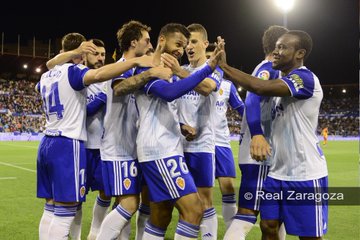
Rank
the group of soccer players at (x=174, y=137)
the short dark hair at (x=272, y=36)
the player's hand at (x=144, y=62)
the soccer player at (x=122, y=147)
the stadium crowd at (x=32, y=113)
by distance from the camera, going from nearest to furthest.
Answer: the group of soccer players at (x=174, y=137)
the player's hand at (x=144, y=62)
the soccer player at (x=122, y=147)
the short dark hair at (x=272, y=36)
the stadium crowd at (x=32, y=113)

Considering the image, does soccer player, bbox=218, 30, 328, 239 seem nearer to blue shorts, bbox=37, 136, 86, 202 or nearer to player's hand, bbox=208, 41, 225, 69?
player's hand, bbox=208, 41, 225, 69

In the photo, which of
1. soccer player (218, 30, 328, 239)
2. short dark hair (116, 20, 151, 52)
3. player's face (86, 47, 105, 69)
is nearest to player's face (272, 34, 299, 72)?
soccer player (218, 30, 328, 239)

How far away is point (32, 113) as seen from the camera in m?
42.0

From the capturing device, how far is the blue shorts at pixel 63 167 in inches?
156

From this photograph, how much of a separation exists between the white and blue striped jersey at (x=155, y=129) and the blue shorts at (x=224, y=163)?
1.55m

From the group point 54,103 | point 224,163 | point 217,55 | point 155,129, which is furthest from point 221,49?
point 224,163

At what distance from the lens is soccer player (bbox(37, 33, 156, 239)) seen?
3.96m

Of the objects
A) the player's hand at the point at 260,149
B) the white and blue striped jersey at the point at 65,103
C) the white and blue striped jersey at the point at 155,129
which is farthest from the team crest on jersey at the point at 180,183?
the white and blue striped jersey at the point at 65,103

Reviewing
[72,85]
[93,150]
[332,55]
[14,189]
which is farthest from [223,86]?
[332,55]

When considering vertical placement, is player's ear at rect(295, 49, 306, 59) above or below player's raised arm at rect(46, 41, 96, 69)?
below

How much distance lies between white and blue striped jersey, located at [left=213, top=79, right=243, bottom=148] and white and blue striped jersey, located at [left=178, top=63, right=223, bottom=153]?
2.29 ft

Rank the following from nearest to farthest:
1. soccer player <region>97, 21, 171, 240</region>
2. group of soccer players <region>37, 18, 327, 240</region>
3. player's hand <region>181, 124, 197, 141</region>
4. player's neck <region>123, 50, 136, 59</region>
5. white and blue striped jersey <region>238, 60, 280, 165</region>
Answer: group of soccer players <region>37, 18, 327, 240</region>, white and blue striped jersey <region>238, 60, 280, 165</region>, soccer player <region>97, 21, 171, 240</region>, player's neck <region>123, 50, 136, 59</region>, player's hand <region>181, 124, 197, 141</region>

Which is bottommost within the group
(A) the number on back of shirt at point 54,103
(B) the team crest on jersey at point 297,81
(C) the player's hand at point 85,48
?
(A) the number on back of shirt at point 54,103

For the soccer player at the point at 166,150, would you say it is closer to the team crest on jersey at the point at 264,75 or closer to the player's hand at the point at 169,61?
the player's hand at the point at 169,61
